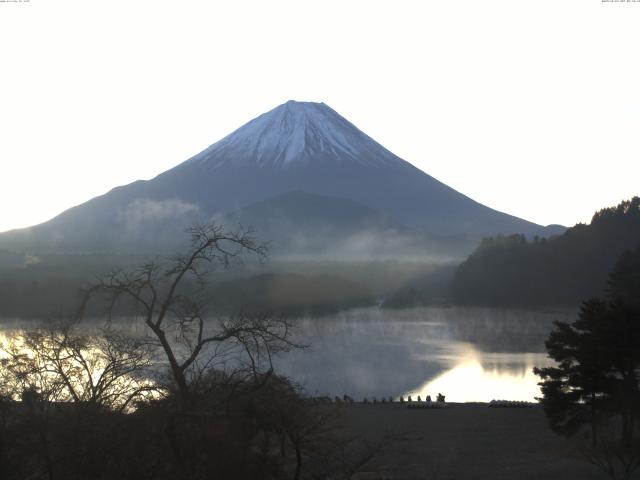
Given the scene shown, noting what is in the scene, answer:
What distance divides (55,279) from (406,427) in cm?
3162

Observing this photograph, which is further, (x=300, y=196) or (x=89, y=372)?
(x=300, y=196)

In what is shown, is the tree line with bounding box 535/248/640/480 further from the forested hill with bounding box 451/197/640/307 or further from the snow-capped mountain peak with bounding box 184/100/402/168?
the snow-capped mountain peak with bounding box 184/100/402/168

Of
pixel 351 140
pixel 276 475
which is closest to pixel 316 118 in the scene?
pixel 351 140

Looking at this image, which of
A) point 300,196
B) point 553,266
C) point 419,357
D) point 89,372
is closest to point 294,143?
point 300,196

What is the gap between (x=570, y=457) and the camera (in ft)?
41.6

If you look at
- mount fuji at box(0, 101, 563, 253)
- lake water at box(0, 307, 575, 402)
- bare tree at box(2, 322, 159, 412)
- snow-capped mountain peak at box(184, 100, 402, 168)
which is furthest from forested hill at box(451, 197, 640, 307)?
snow-capped mountain peak at box(184, 100, 402, 168)

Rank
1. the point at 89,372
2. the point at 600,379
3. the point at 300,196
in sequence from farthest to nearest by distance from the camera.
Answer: the point at 300,196
the point at 600,379
the point at 89,372

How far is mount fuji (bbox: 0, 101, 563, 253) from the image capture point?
105 m

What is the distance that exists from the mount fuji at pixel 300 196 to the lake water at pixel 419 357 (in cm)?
5725

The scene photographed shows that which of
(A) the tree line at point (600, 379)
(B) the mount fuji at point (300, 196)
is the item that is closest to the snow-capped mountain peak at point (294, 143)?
(B) the mount fuji at point (300, 196)

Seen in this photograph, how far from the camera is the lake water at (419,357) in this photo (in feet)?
72.9

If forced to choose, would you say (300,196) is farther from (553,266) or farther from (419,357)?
(419,357)

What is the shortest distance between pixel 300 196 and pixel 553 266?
62.5 meters

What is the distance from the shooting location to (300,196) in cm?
11694
